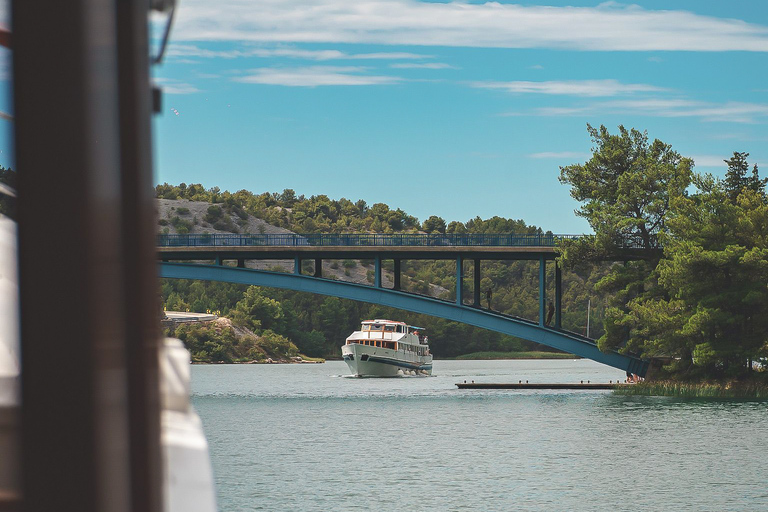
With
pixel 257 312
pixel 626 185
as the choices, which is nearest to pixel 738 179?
pixel 626 185

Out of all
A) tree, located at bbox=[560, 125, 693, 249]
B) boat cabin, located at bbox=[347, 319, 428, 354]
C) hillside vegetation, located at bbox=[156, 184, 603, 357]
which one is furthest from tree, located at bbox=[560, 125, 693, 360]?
hillside vegetation, located at bbox=[156, 184, 603, 357]

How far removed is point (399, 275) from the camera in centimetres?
5084

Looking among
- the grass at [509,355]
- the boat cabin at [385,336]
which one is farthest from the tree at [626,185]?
the grass at [509,355]

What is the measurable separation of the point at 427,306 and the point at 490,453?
19381 mm

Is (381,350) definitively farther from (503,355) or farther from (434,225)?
(434,225)

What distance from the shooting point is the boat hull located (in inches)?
3187

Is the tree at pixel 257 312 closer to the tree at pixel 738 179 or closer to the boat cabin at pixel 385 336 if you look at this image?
the boat cabin at pixel 385 336

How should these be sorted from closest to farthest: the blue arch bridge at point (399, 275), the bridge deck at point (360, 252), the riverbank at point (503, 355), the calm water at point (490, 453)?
the calm water at point (490, 453) < the blue arch bridge at point (399, 275) < the bridge deck at point (360, 252) < the riverbank at point (503, 355)

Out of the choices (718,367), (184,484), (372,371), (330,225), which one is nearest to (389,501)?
(184,484)

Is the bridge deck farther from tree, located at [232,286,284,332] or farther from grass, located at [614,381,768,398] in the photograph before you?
tree, located at [232,286,284,332]

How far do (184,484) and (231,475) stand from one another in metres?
26.3

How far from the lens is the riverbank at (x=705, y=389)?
4631 cm

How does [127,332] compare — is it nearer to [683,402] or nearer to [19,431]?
[19,431]

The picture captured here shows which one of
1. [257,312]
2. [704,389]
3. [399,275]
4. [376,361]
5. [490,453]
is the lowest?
[376,361]
